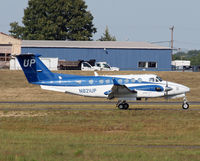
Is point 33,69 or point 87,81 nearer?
point 87,81

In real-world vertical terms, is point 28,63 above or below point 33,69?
above

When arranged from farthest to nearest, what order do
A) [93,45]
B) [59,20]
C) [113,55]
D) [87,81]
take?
[59,20]
[93,45]
[113,55]
[87,81]

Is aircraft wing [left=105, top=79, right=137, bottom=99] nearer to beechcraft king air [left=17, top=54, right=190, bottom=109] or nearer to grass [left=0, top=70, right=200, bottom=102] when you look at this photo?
beechcraft king air [left=17, top=54, right=190, bottom=109]

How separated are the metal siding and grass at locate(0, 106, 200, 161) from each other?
47028 millimetres

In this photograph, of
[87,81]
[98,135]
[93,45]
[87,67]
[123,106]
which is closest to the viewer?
[98,135]

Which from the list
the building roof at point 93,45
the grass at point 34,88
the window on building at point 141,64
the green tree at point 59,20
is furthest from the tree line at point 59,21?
the grass at point 34,88

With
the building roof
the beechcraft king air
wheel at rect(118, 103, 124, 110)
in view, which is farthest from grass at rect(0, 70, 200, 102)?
the building roof

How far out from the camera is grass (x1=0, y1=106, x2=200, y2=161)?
16.6 metres

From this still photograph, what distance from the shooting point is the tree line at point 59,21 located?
107m

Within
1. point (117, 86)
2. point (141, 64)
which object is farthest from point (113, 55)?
point (117, 86)

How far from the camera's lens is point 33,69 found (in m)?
36.5

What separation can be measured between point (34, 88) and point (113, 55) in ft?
85.3

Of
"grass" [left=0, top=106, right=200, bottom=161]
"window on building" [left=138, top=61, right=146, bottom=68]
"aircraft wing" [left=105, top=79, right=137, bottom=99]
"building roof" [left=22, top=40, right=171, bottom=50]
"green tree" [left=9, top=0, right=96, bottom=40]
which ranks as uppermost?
"green tree" [left=9, top=0, right=96, bottom=40]

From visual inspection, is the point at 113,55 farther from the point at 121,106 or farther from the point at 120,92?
the point at 120,92
